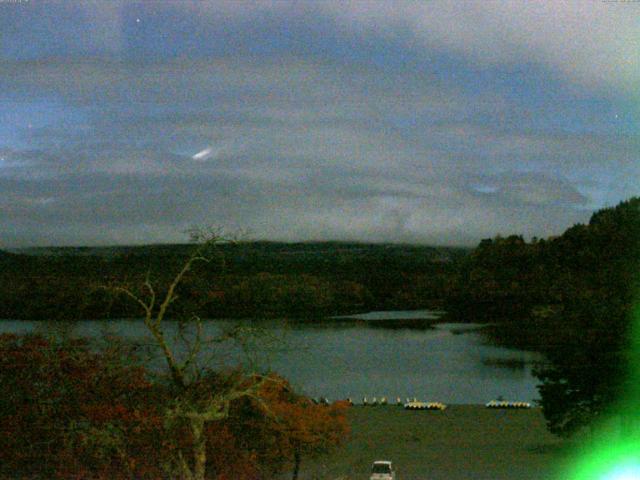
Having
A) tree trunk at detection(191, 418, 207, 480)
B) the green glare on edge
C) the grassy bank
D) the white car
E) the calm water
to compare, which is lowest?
the calm water

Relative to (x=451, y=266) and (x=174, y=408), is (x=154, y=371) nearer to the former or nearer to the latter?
Answer: (x=174, y=408)

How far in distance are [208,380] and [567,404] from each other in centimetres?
1117

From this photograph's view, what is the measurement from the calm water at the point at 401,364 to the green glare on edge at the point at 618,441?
513 inches

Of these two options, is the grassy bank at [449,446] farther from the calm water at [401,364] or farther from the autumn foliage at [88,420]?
the calm water at [401,364]

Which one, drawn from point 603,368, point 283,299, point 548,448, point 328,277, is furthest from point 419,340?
point 603,368

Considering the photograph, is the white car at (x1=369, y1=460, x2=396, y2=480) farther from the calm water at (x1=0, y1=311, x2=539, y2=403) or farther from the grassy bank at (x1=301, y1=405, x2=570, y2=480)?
the calm water at (x1=0, y1=311, x2=539, y2=403)

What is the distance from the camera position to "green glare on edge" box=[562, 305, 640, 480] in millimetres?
12875

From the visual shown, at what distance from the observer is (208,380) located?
9.46 metres

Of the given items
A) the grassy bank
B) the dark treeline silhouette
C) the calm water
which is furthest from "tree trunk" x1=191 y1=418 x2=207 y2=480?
the dark treeline silhouette

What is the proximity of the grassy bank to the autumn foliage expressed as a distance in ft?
9.64

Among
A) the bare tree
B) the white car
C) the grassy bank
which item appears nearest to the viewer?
the bare tree

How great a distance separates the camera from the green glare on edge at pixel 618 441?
1288cm

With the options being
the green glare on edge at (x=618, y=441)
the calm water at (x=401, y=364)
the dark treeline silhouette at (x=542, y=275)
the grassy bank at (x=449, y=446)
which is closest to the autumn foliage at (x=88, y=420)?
the grassy bank at (x=449, y=446)

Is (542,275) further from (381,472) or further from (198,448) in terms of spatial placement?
(198,448)
